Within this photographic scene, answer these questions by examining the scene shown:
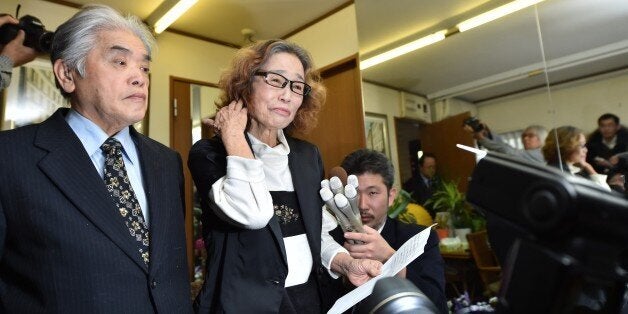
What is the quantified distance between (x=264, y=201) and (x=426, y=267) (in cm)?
74

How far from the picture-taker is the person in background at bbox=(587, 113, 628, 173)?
143cm

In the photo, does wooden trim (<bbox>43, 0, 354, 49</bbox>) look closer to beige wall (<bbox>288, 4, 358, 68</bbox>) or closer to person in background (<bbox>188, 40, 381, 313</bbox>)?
beige wall (<bbox>288, 4, 358, 68</bbox>)

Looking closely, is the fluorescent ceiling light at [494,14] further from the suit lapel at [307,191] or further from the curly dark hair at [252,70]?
the suit lapel at [307,191]

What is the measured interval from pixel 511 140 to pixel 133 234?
1721 millimetres

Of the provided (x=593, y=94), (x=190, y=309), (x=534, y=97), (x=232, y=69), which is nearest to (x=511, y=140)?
(x=534, y=97)

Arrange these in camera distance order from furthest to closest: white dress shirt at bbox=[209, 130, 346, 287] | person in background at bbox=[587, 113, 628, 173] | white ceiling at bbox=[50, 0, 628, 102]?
white ceiling at bbox=[50, 0, 628, 102]
person in background at bbox=[587, 113, 628, 173]
white dress shirt at bbox=[209, 130, 346, 287]

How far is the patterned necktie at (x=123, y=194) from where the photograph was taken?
85cm

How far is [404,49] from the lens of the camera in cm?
256

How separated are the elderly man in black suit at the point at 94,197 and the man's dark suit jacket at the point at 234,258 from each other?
9 cm

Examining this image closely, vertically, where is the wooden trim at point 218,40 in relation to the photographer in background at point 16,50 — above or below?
above

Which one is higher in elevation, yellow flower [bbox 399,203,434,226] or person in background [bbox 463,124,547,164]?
person in background [bbox 463,124,547,164]

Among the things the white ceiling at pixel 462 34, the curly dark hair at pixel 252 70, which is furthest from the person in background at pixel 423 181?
the curly dark hair at pixel 252 70

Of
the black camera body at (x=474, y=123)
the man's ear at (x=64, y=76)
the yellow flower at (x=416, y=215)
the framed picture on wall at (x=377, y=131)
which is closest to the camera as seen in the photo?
the man's ear at (x=64, y=76)

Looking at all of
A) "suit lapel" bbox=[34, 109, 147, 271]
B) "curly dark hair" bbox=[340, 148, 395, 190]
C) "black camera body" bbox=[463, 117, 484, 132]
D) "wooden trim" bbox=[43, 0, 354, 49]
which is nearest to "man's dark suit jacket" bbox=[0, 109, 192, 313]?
"suit lapel" bbox=[34, 109, 147, 271]
